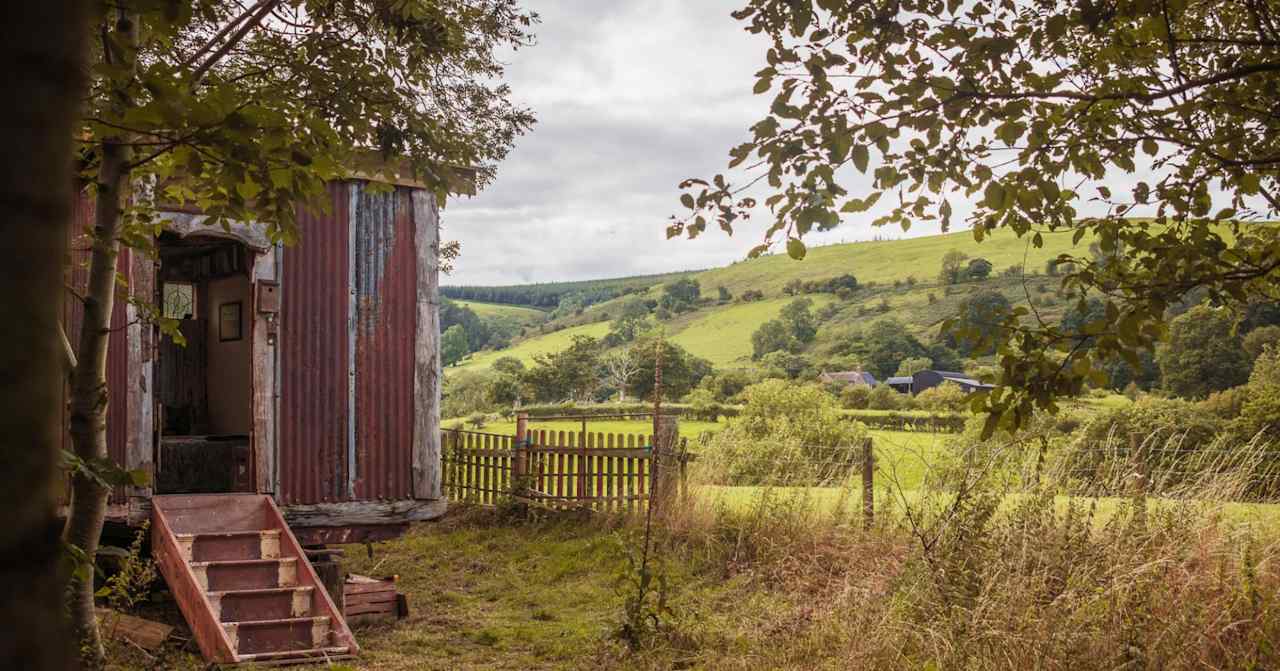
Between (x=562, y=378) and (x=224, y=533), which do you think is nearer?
(x=224, y=533)

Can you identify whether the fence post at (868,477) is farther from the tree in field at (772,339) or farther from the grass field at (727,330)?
the tree in field at (772,339)

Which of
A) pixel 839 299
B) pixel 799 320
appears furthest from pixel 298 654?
pixel 839 299

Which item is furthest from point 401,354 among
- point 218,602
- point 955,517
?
point 955,517

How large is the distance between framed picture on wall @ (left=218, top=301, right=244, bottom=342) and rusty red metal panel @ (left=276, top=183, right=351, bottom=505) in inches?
106

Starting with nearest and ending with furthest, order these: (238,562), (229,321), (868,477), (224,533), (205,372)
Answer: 1. (238,562)
2. (224,533)
3. (868,477)
4. (229,321)
5. (205,372)

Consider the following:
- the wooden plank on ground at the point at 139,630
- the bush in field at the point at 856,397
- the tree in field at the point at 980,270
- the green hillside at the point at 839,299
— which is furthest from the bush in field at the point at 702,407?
the wooden plank on ground at the point at 139,630

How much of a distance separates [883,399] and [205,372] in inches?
1442

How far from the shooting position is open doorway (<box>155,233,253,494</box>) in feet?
34.2

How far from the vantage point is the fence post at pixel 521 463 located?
13977 millimetres

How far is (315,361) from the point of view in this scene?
28.5 feet

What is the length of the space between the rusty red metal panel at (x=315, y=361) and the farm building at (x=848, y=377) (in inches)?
1828

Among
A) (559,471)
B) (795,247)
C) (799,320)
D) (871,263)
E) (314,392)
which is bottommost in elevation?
(559,471)

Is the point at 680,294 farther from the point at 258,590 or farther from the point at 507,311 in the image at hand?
the point at 258,590

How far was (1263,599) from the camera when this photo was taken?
5.39m
